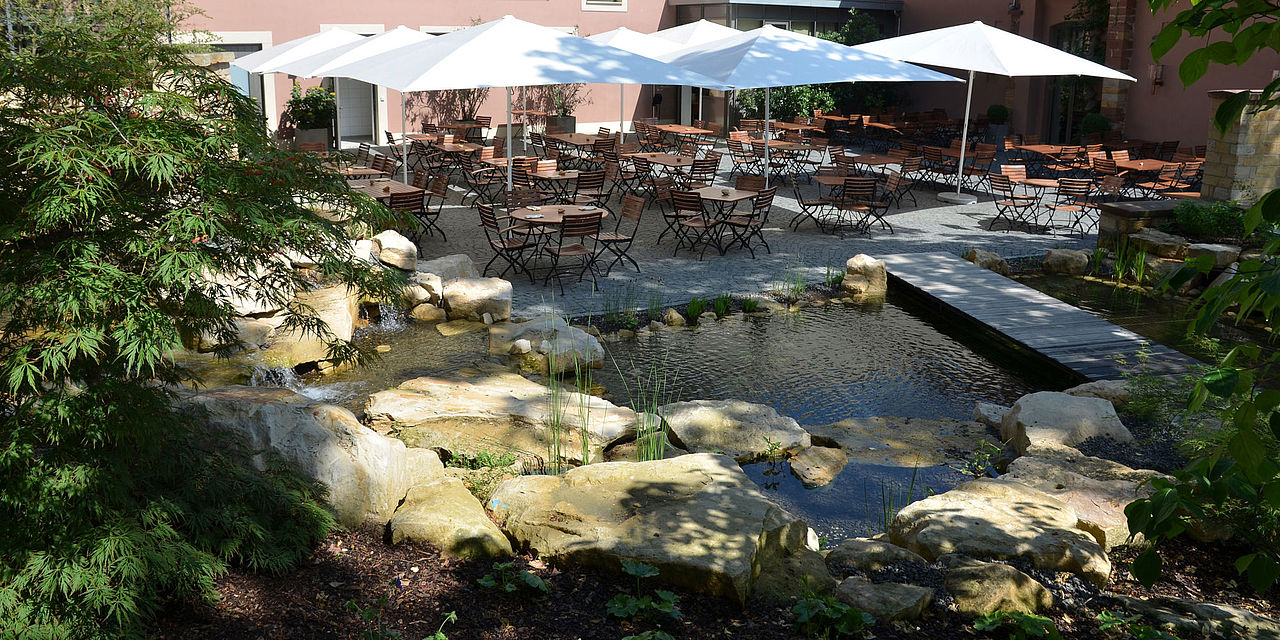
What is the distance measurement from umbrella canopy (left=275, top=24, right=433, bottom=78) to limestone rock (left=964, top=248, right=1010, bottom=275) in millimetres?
7096

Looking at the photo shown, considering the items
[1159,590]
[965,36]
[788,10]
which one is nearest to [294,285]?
[1159,590]

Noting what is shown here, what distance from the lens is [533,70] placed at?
10297 mm

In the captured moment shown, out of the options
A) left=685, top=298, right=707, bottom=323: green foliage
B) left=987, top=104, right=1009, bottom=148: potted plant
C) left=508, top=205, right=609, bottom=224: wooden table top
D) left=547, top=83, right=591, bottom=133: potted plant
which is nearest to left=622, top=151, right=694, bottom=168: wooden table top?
left=508, top=205, right=609, bottom=224: wooden table top

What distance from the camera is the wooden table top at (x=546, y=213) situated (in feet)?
31.5

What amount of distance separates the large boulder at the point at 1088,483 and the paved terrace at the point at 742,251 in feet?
13.1

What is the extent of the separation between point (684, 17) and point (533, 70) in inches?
591

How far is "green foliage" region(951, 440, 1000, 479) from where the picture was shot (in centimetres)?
587

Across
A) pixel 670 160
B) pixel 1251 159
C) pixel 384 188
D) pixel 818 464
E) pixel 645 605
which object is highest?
pixel 1251 159

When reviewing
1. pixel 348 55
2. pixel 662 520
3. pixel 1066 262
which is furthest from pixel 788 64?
pixel 662 520

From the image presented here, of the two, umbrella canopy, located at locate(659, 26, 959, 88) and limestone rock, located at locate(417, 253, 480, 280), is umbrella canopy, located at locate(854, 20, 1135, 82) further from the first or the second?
limestone rock, located at locate(417, 253, 480, 280)

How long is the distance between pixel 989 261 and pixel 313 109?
1371 centimetres

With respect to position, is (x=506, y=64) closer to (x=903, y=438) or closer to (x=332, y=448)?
(x=903, y=438)

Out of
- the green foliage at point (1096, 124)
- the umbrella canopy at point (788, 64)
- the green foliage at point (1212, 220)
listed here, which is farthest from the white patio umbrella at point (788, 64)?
the green foliage at point (1096, 124)

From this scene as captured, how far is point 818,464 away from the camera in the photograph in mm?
5891
